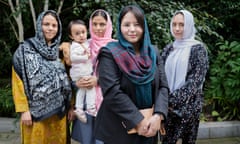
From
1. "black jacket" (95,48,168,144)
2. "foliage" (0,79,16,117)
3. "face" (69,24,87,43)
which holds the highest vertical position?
"face" (69,24,87,43)

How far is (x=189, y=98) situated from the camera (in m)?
2.61

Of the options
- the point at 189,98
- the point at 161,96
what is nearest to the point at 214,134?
the point at 189,98

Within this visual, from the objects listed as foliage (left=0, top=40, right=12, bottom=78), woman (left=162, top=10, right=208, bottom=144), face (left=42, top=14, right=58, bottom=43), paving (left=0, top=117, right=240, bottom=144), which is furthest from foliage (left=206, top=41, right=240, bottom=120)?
foliage (left=0, top=40, right=12, bottom=78)

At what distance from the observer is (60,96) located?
8.59 ft

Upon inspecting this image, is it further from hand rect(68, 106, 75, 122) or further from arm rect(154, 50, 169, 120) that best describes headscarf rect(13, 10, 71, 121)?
arm rect(154, 50, 169, 120)

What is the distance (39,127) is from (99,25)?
3.29 ft

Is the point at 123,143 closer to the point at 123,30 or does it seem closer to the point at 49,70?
the point at 123,30

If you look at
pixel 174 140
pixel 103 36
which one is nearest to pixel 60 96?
pixel 103 36

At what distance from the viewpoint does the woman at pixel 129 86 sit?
1.87 m

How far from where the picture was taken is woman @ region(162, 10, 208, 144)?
2598mm

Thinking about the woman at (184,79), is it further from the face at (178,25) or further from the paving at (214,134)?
the paving at (214,134)

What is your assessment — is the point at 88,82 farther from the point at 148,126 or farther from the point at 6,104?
the point at 6,104

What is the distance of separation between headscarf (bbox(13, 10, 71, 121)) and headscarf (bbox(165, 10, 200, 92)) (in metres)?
0.94

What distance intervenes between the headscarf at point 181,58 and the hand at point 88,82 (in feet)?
2.16
